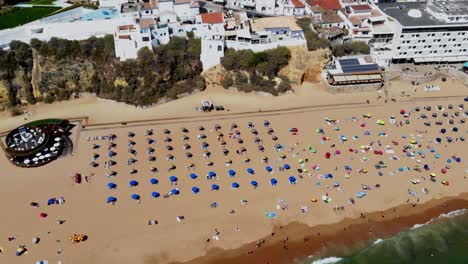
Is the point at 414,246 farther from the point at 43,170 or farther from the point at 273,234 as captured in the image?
the point at 43,170

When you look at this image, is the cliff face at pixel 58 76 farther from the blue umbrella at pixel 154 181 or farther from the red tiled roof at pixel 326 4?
the red tiled roof at pixel 326 4

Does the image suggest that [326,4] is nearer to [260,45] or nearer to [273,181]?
[260,45]

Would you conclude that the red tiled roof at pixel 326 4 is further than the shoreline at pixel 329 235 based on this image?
Yes

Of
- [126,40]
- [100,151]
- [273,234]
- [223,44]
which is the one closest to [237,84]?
[223,44]

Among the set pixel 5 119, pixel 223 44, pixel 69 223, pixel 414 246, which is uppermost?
pixel 223 44

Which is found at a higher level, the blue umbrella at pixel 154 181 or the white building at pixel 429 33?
the white building at pixel 429 33

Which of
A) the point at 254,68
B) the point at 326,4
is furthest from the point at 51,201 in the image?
the point at 326,4

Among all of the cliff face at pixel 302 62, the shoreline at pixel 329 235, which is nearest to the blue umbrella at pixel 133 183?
the shoreline at pixel 329 235
